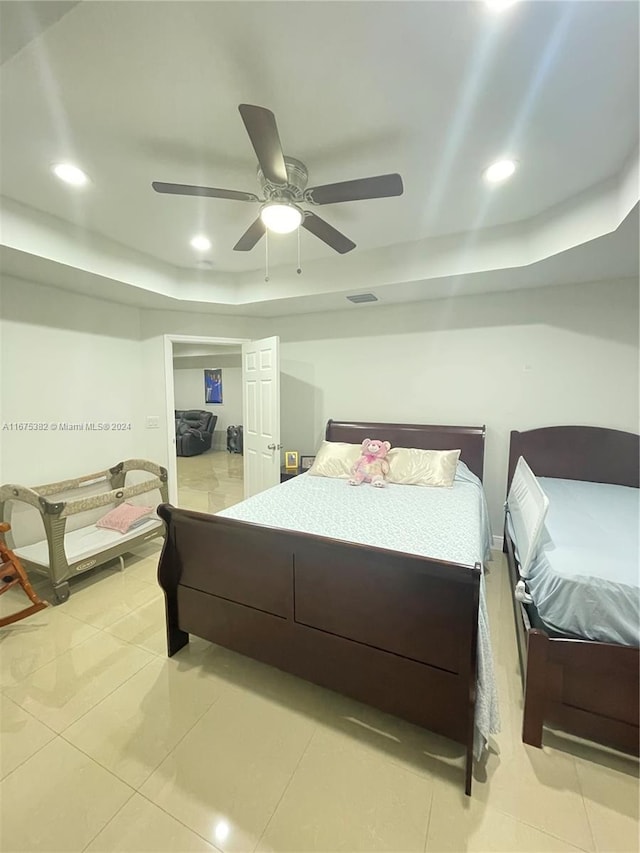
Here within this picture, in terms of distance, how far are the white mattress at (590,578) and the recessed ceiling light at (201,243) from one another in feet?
10.3

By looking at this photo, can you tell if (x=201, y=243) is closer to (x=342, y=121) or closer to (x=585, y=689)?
(x=342, y=121)

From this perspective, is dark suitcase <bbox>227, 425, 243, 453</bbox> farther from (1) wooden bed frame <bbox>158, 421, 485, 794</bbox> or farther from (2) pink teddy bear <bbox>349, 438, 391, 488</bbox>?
(1) wooden bed frame <bbox>158, 421, 485, 794</bbox>

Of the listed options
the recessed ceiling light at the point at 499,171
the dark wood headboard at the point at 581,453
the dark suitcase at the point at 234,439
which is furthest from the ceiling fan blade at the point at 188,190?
the dark suitcase at the point at 234,439

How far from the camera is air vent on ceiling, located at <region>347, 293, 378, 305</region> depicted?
10.8 ft

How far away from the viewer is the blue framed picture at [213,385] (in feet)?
28.6

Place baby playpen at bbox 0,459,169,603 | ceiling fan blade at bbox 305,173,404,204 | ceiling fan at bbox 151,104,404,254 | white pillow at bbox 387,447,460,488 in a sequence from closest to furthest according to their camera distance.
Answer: ceiling fan at bbox 151,104,404,254 → ceiling fan blade at bbox 305,173,404,204 → baby playpen at bbox 0,459,169,603 → white pillow at bbox 387,447,460,488

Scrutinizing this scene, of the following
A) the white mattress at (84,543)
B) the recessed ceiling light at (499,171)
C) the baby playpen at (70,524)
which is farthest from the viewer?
the white mattress at (84,543)

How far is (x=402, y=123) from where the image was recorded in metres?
1.61

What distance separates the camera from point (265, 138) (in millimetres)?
1313

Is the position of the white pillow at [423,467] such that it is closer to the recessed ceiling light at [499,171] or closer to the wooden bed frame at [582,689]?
the wooden bed frame at [582,689]

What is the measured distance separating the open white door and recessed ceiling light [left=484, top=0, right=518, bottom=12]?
269 cm

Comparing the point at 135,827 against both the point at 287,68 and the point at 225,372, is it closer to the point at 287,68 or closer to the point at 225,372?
the point at 287,68

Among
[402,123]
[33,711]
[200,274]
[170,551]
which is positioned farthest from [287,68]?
[33,711]

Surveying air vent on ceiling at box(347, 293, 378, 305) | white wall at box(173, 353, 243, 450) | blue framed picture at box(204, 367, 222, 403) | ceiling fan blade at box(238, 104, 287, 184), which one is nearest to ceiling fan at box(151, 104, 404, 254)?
ceiling fan blade at box(238, 104, 287, 184)
